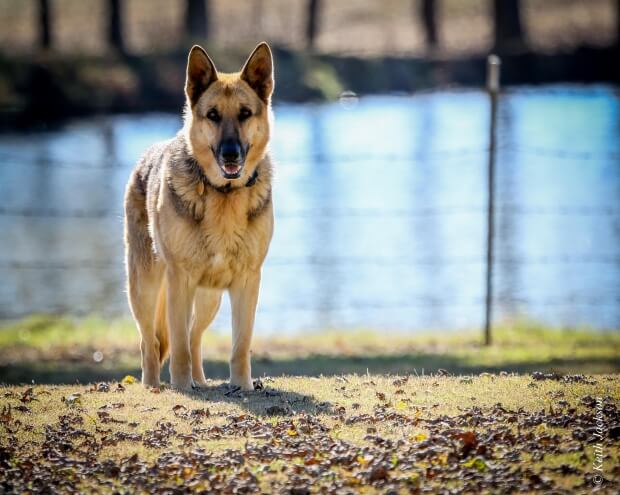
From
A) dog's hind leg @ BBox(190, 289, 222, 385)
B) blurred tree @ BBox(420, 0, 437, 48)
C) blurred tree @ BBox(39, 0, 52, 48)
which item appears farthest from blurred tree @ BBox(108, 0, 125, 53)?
dog's hind leg @ BBox(190, 289, 222, 385)

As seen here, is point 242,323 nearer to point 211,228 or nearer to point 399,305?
point 211,228

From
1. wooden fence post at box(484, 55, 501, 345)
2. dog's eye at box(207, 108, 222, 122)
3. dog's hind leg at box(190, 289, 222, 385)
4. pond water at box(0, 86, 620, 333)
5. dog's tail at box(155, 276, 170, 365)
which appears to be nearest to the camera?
dog's eye at box(207, 108, 222, 122)

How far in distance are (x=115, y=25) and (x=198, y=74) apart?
22.6 metres

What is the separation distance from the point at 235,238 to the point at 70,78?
1897 cm

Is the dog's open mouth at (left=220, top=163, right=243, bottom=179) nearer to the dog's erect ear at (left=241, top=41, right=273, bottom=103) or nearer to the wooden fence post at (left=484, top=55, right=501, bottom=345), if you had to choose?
the dog's erect ear at (left=241, top=41, right=273, bottom=103)

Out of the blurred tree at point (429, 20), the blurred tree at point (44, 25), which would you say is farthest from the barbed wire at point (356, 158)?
the blurred tree at point (429, 20)

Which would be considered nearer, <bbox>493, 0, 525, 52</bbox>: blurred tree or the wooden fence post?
the wooden fence post

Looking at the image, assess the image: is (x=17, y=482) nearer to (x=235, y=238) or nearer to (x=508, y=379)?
(x=235, y=238)

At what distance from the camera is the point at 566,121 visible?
25.8 metres

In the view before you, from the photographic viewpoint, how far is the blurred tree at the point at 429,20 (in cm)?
3409

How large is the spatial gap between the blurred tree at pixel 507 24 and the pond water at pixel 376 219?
A: 21.2 feet

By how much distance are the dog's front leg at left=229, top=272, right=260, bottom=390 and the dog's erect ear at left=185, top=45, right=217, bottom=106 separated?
140 cm

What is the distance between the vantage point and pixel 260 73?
828cm

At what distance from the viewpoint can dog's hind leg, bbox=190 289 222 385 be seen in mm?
8758
